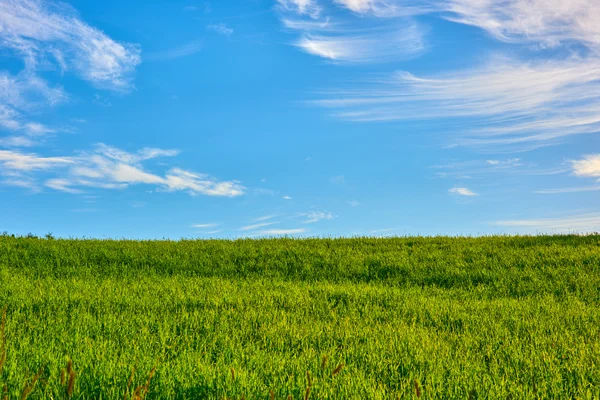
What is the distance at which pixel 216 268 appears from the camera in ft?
51.3

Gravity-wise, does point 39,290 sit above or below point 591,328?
above

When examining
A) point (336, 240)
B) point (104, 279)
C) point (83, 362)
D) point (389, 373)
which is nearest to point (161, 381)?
point (83, 362)

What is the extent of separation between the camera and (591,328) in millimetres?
8945

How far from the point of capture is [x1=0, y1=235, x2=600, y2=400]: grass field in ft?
16.8

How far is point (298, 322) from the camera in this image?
8680mm

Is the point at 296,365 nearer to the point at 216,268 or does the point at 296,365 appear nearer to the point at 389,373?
A: the point at 389,373

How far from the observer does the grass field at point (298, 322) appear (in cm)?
512

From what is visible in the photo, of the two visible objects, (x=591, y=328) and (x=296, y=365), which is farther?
(x=591, y=328)

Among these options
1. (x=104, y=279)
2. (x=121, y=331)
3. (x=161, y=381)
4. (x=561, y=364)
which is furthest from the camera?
(x=104, y=279)

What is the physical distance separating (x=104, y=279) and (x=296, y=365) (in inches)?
386

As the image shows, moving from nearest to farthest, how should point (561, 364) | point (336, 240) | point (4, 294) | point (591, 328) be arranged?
1. point (561, 364)
2. point (591, 328)
3. point (4, 294)
4. point (336, 240)

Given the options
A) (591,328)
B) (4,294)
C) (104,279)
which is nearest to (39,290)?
(4,294)

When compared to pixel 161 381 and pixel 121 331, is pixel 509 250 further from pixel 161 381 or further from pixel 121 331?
pixel 161 381

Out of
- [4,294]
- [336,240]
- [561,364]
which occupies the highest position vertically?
[336,240]
